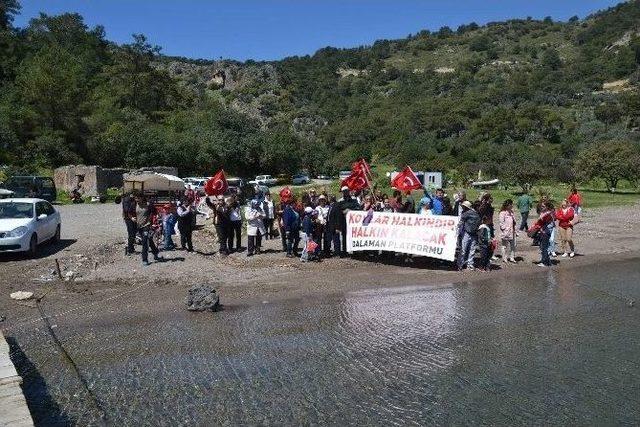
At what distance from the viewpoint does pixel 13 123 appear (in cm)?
5447

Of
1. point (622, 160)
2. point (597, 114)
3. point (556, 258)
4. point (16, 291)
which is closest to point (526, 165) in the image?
point (622, 160)

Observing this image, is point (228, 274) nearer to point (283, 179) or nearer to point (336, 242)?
point (336, 242)

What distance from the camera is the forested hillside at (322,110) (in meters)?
58.1

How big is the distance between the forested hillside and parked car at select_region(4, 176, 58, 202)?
551 inches

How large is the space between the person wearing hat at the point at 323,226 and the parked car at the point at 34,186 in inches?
988

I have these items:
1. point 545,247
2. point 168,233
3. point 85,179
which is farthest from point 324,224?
point 85,179

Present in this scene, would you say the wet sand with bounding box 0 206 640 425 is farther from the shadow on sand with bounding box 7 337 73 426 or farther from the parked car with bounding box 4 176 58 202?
the parked car with bounding box 4 176 58 202

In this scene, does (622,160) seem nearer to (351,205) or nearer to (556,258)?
A: (556,258)

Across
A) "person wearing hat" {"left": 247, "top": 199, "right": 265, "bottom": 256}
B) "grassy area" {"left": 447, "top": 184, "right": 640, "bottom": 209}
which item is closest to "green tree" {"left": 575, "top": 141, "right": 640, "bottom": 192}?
"grassy area" {"left": 447, "top": 184, "right": 640, "bottom": 209}

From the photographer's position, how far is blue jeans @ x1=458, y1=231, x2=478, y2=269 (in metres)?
14.4

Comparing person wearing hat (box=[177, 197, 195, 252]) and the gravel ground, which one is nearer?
the gravel ground

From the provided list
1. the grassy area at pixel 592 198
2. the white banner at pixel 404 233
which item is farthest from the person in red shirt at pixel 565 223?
the grassy area at pixel 592 198

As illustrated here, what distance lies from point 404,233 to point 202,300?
20.2 feet

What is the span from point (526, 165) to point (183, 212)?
37.1 m
